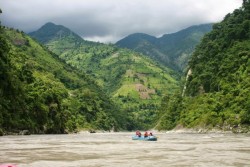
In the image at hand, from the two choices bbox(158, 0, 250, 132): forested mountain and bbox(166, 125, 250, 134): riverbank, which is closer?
bbox(166, 125, 250, 134): riverbank

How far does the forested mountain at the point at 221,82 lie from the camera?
112m

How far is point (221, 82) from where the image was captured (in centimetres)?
13162

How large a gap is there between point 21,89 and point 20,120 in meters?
11.8

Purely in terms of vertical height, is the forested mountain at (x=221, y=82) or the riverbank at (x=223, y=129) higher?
the forested mountain at (x=221, y=82)

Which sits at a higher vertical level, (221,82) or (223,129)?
(221,82)

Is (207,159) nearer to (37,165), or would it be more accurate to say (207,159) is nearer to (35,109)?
(37,165)

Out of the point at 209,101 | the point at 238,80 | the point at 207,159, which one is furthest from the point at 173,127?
the point at 207,159

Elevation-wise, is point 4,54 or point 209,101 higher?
point 4,54

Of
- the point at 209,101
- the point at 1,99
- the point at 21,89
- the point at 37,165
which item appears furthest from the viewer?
Answer: the point at 209,101

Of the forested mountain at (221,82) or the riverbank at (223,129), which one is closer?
the riverbank at (223,129)

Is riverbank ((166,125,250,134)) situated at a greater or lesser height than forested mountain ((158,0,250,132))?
lesser

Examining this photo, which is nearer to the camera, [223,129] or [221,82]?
[223,129]

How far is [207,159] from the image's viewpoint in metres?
36.2

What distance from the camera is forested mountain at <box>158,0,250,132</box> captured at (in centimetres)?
11244
